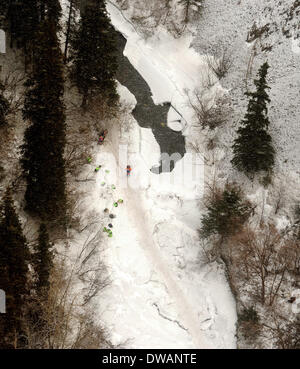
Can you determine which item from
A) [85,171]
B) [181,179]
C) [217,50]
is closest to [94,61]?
[85,171]

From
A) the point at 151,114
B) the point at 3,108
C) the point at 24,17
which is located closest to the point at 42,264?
the point at 3,108

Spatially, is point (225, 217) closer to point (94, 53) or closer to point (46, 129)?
point (46, 129)

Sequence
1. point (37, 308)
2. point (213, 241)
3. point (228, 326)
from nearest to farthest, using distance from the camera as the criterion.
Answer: point (37, 308), point (228, 326), point (213, 241)

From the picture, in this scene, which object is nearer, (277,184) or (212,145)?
(277,184)

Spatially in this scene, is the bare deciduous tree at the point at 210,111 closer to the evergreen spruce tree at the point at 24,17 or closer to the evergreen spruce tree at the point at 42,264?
the evergreen spruce tree at the point at 24,17

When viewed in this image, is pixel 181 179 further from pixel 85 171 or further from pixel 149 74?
pixel 149 74
